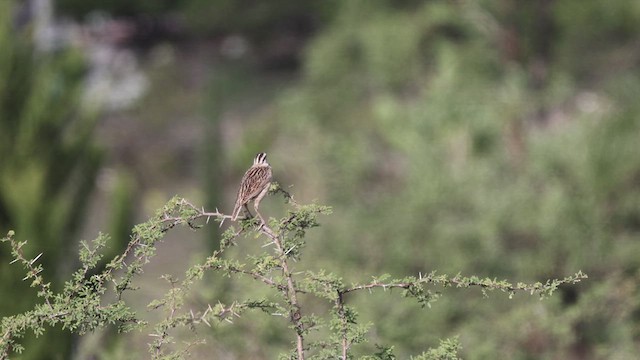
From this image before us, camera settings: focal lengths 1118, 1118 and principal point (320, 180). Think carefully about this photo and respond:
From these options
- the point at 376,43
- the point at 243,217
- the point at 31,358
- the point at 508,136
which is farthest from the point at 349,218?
the point at 243,217

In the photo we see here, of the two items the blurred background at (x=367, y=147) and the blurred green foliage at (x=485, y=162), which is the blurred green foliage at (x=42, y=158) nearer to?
the blurred background at (x=367, y=147)

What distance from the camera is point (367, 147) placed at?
59.2 feet

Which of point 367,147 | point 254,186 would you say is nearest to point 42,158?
point 254,186

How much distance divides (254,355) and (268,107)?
59.0 feet

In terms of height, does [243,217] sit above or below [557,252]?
below

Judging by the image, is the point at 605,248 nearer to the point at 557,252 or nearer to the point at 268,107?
the point at 557,252

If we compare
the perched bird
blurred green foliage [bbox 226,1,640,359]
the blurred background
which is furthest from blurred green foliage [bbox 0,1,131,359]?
the perched bird

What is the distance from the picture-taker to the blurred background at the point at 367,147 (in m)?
10.6

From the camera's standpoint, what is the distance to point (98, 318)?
14.8ft

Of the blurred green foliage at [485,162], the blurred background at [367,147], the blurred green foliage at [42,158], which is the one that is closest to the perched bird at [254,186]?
the blurred background at [367,147]

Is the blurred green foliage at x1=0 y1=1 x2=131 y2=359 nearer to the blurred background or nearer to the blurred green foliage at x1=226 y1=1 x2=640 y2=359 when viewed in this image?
the blurred background

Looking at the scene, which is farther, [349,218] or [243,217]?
[349,218]

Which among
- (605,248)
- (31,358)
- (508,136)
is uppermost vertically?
(508,136)

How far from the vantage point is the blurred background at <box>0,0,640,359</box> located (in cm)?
1055
